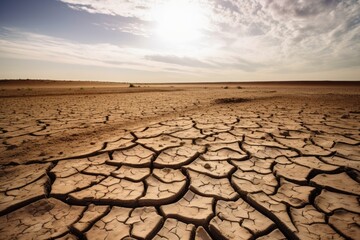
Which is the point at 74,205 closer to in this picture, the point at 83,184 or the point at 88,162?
the point at 83,184

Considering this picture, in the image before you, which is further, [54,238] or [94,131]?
[94,131]

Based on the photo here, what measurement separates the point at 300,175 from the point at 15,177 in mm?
2608

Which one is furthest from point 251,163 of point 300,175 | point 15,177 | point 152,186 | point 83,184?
point 15,177

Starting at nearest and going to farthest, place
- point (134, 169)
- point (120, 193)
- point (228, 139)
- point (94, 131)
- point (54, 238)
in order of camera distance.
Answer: point (54, 238)
point (120, 193)
point (134, 169)
point (228, 139)
point (94, 131)

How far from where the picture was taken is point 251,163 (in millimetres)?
2070

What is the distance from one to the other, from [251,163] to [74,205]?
1645 millimetres

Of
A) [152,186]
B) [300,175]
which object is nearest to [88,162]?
[152,186]

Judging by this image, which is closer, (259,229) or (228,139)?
(259,229)

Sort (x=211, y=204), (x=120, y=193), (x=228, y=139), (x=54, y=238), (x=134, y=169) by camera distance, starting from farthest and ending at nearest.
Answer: (x=228, y=139)
(x=134, y=169)
(x=120, y=193)
(x=211, y=204)
(x=54, y=238)

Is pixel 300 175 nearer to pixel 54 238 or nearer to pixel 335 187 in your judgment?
pixel 335 187

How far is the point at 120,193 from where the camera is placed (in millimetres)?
1587

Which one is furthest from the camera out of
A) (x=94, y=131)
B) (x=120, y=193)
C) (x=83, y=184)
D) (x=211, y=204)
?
(x=94, y=131)

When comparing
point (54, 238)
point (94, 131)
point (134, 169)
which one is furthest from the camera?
point (94, 131)

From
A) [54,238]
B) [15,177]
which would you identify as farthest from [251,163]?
[15,177]
